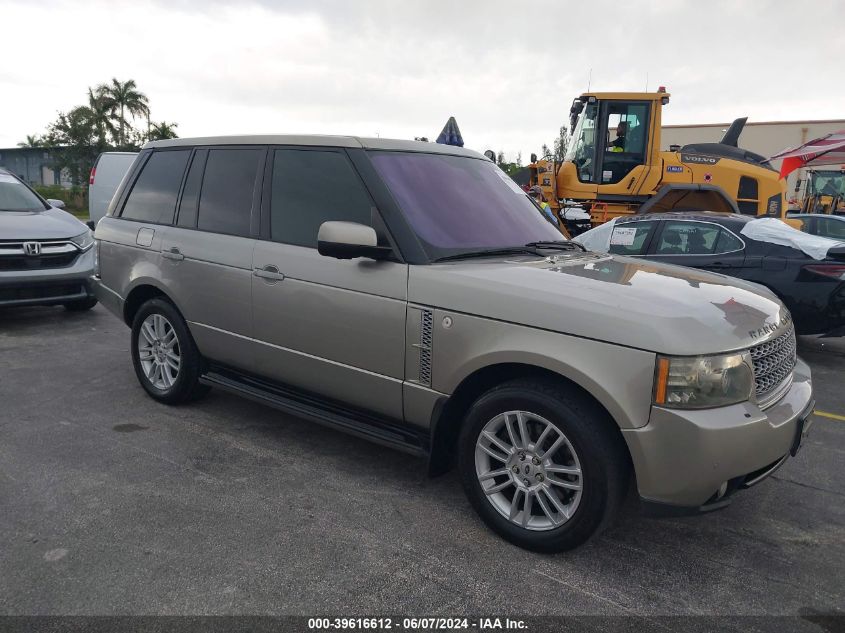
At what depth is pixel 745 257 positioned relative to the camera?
265 inches

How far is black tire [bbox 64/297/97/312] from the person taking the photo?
7.95 meters

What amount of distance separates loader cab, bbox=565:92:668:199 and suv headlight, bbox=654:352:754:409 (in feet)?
32.7

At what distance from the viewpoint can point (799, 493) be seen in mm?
3682

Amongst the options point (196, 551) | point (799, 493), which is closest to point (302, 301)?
point (196, 551)

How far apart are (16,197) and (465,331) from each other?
755 centimetres

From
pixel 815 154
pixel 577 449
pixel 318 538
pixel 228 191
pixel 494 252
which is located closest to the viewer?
pixel 577 449

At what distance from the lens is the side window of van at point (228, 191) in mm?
4160

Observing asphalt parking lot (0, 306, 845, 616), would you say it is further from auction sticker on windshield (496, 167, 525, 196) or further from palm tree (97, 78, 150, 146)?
palm tree (97, 78, 150, 146)

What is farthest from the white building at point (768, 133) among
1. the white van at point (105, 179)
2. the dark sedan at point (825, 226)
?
the white van at point (105, 179)

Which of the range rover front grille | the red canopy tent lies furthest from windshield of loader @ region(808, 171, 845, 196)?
the range rover front grille

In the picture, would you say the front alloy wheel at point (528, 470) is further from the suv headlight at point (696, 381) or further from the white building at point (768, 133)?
the white building at point (768, 133)

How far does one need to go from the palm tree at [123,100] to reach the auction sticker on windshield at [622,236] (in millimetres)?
53589

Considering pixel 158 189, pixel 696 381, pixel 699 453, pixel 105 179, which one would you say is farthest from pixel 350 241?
pixel 105 179

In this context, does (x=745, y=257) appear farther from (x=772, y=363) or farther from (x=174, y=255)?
(x=174, y=255)
